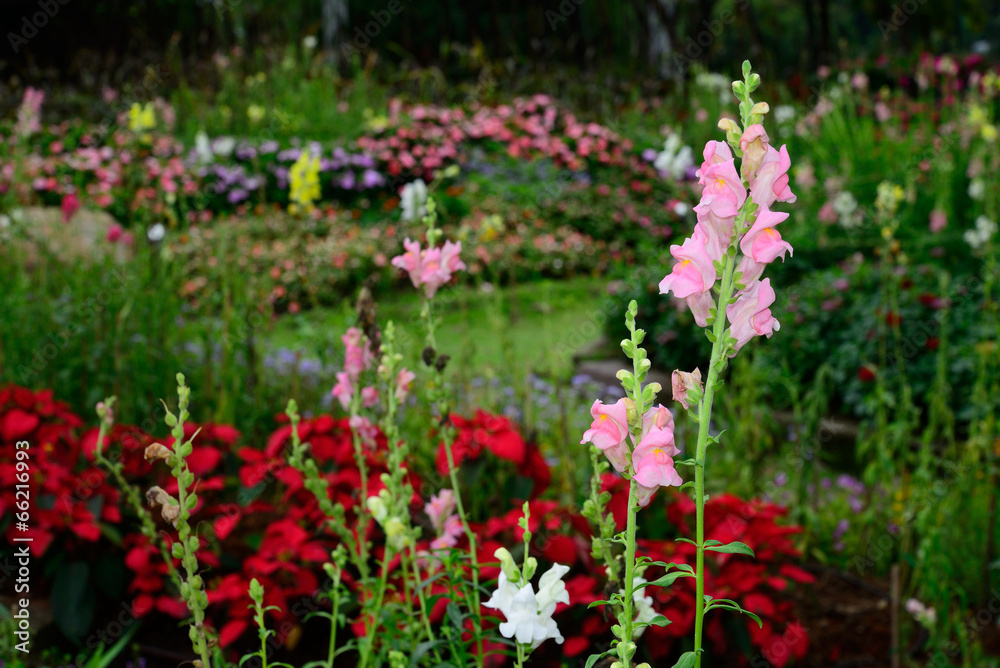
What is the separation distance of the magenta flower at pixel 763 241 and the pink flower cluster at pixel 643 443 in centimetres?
18

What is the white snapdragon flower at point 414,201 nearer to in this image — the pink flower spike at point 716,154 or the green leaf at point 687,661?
the pink flower spike at point 716,154

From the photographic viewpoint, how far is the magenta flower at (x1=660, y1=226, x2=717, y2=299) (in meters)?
0.88

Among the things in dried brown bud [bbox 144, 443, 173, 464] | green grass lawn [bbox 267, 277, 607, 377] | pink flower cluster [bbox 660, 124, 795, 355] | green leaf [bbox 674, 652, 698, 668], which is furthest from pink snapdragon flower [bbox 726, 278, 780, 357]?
green grass lawn [bbox 267, 277, 607, 377]

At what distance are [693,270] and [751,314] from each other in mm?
81

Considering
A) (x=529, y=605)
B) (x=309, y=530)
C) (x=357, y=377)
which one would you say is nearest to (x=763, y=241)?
(x=529, y=605)

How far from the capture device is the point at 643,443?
0.87 meters

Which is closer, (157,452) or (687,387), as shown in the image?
(687,387)

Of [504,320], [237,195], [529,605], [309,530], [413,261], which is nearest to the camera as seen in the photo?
[529,605]

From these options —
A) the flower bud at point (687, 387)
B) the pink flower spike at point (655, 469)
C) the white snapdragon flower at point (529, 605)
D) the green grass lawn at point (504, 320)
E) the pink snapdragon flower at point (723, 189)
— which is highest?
the pink snapdragon flower at point (723, 189)

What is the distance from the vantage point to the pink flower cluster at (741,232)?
86cm

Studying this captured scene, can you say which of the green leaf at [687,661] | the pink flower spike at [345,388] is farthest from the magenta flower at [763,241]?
the pink flower spike at [345,388]

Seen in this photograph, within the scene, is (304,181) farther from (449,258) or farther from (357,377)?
(449,258)

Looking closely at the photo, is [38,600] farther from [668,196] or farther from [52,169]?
[668,196]

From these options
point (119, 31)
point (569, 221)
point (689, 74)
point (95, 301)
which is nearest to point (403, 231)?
point (569, 221)
